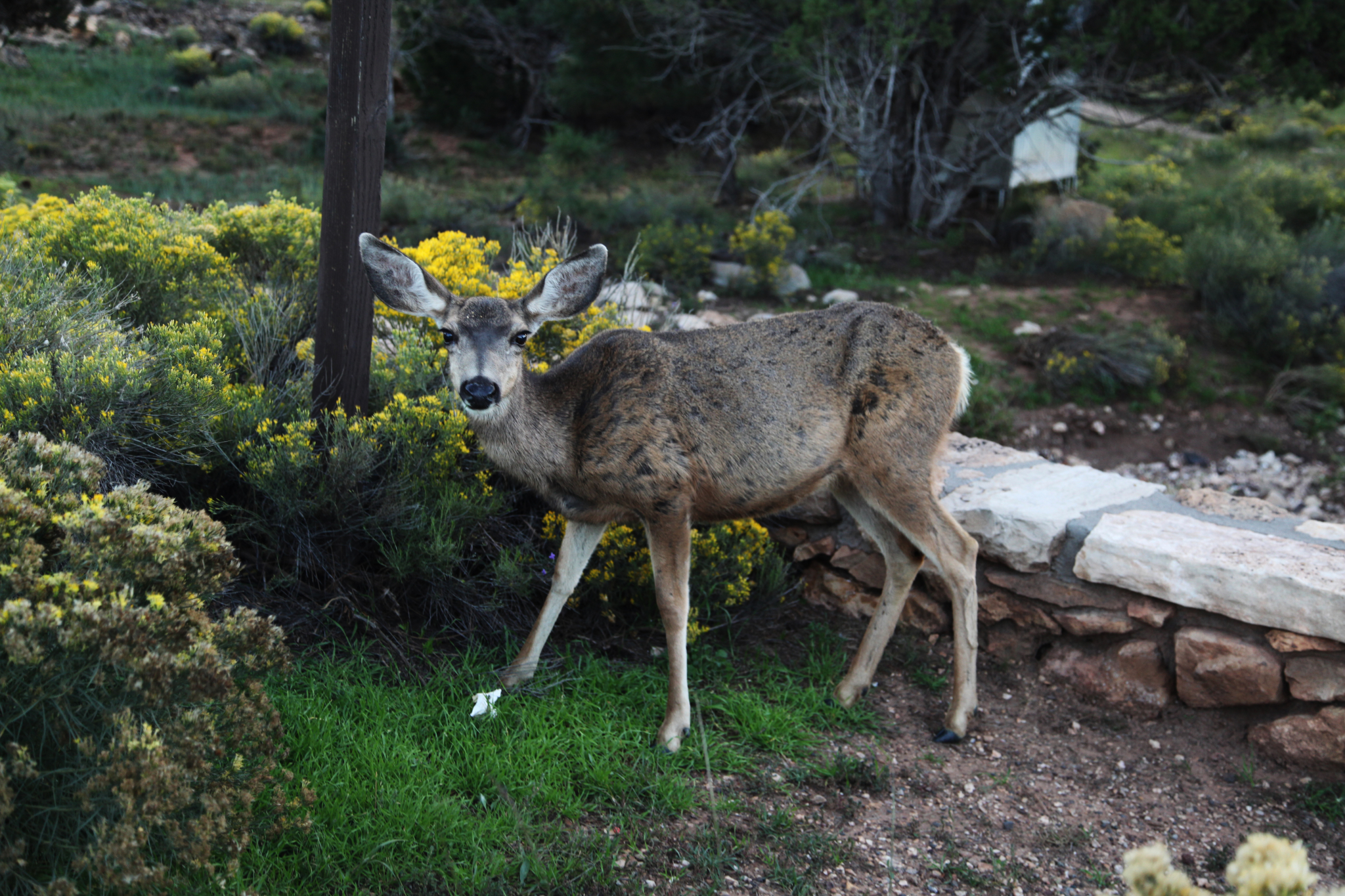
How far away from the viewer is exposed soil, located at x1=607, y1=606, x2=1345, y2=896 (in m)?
3.48

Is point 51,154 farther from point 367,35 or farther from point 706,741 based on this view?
point 706,741

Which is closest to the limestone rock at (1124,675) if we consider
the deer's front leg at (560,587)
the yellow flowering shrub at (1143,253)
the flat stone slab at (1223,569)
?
the flat stone slab at (1223,569)

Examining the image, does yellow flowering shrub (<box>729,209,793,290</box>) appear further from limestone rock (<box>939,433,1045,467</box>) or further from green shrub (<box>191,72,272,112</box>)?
green shrub (<box>191,72,272,112</box>)

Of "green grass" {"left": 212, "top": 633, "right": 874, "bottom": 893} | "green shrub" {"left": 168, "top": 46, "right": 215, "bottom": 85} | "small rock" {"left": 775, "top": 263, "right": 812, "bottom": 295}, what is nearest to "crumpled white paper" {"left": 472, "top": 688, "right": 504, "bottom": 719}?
"green grass" {"left": 212, "top": 633, "right": 874, "bottom": 893}

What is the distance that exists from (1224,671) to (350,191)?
4.31 m

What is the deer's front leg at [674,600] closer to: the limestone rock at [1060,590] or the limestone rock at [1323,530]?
the limestone rock at [1060,590]

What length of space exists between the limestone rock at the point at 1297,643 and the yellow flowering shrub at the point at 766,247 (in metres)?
Answer: 6.57

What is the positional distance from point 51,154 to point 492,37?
806 cm

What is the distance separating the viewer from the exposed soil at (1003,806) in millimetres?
3479

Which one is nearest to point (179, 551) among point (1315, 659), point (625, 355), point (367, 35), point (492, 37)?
point (625, 355)

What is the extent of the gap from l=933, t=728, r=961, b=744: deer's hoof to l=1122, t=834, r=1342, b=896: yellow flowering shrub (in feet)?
8.25

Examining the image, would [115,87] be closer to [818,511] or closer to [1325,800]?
[818,511]

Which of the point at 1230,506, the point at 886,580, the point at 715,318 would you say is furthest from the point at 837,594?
the point at 715,318

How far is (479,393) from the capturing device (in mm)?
3658
